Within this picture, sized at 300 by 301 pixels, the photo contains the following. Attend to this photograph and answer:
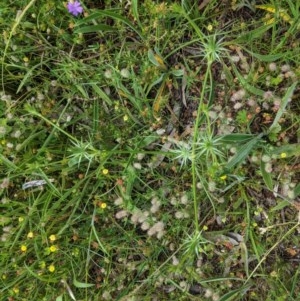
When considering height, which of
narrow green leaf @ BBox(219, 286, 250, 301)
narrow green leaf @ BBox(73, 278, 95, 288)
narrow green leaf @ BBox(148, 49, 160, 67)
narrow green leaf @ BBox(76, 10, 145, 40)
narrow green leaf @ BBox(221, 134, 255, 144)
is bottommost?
narrow green leaf @ BBox(219, 286, 250, 301)

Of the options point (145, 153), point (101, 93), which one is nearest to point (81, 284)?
point (145, 153)

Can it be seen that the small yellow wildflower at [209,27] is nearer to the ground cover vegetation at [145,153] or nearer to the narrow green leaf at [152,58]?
the ground cover vegetation at [145,153]

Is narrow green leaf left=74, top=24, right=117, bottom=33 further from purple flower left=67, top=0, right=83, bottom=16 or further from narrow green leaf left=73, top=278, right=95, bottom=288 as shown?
narrow green leaf left=73, top=278, right=95, bottom=288

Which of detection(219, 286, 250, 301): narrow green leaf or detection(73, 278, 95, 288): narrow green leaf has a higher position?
detection(73, 278, 95, 288): narrow green leaf

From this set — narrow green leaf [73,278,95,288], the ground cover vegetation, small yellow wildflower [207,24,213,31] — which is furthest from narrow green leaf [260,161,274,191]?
narrow green leaf [73,278,95,288]

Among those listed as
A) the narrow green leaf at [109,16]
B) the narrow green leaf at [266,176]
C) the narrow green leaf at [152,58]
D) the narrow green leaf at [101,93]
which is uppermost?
the narrow green leaf at [109,16]

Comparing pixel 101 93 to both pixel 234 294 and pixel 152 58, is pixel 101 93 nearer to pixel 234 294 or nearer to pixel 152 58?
pixel 152 58

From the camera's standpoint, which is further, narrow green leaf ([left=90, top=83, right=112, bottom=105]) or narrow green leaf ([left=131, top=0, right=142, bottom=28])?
narrow green leaf ([left=90, top=83, right=112, bottom=105])

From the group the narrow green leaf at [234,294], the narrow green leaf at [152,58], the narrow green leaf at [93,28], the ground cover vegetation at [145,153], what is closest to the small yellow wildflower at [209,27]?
the ground cover vegetation at [145,153]
